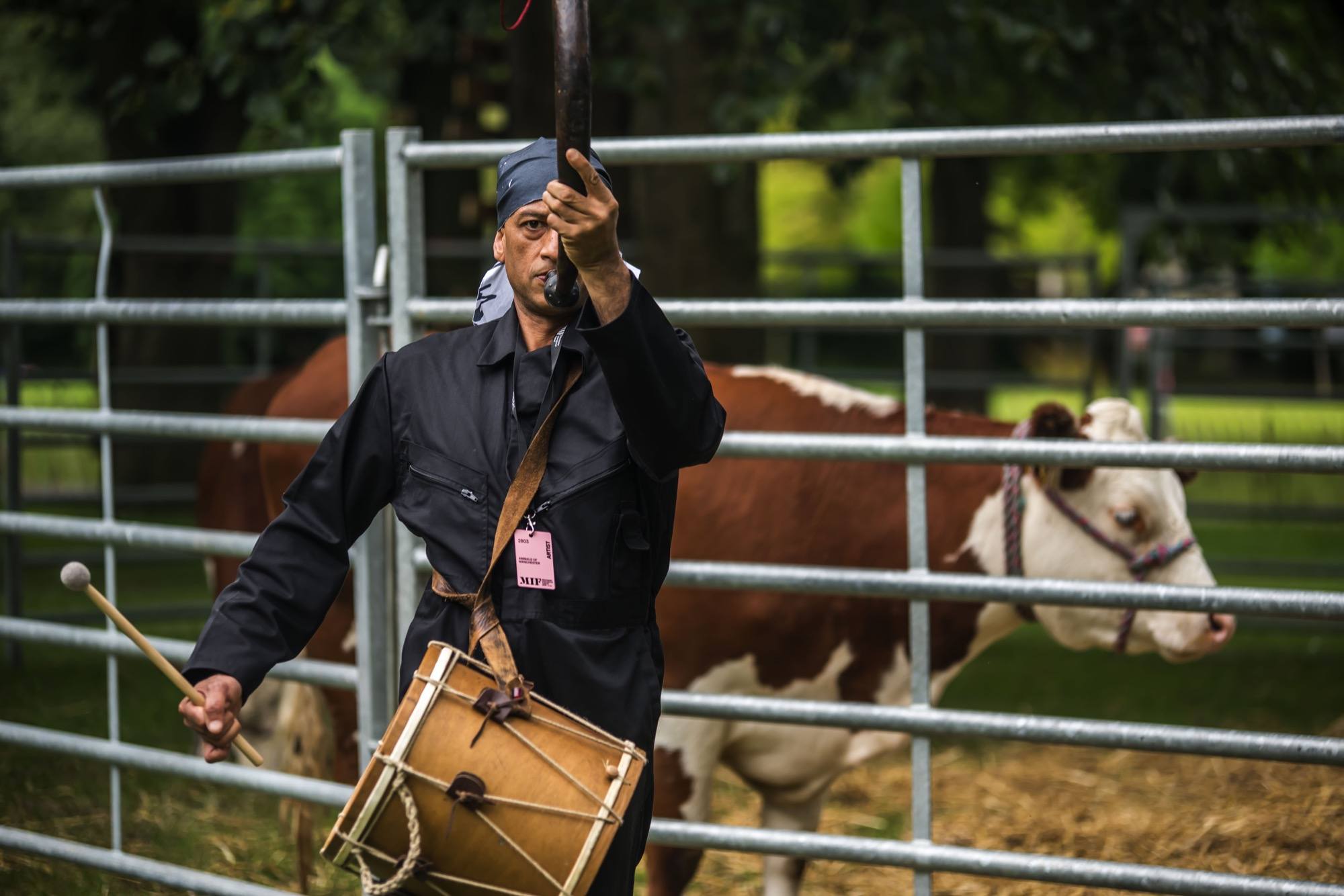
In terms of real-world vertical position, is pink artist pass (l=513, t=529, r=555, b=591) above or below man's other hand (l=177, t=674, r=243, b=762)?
above

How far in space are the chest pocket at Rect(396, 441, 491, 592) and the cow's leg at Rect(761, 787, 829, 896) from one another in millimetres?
2077

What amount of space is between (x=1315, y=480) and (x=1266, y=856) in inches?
382

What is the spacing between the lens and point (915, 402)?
3.20m

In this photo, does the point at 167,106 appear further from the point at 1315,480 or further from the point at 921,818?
the point at 1315,480

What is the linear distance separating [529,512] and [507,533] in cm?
5

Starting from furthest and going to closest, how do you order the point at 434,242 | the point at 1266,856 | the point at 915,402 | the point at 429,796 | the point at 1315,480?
the point at 1315,480 < the point at 434,242 < the point at 1266,856 < the point at 915,402 < the point at 429,796

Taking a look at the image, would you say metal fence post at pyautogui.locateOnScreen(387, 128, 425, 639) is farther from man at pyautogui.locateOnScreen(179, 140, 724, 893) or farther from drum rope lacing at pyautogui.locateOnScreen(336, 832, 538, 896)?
drum rope lacing at pyautogui.locateOnScreen(336, 832, 538, 896)

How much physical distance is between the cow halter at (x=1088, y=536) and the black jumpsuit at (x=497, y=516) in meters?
1.72

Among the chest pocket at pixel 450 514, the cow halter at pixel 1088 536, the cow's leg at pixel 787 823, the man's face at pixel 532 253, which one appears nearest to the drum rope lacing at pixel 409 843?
the chest pocket at pixel 450 514

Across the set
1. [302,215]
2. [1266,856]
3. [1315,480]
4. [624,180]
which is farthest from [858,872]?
[302,215]

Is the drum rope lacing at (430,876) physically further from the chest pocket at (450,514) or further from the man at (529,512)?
the chest pocket at (450,514)

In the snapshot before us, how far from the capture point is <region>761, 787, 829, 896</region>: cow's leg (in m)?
4.23

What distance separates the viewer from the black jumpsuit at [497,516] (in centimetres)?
238

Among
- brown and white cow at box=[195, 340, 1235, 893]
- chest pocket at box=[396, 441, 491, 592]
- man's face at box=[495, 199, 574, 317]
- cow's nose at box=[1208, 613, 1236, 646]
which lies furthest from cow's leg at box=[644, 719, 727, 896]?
man's face at box=[495, 199, 574, 317]
